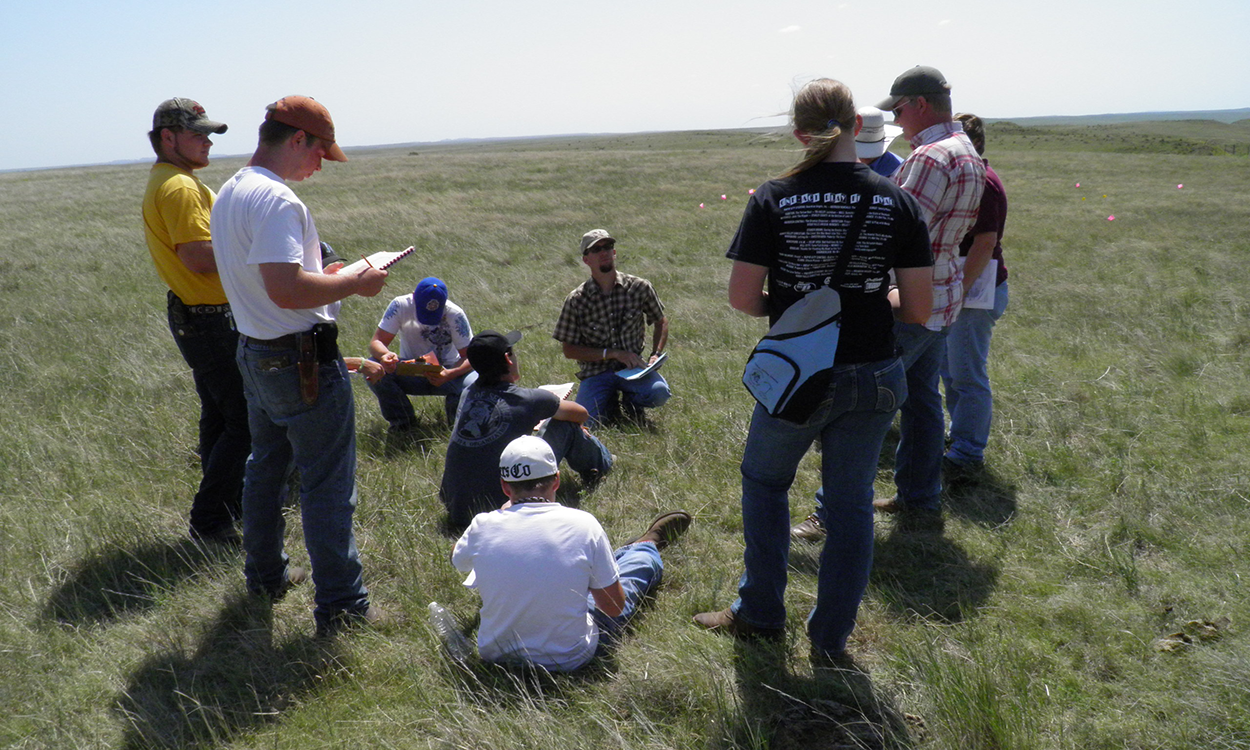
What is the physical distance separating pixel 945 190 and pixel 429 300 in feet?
11.7

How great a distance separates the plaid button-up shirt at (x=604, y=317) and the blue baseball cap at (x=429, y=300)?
0.88 meters

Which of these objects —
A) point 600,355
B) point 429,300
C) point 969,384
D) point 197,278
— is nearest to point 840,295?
point 969,384

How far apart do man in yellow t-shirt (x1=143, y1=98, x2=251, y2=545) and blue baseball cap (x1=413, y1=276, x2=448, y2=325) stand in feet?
5.91

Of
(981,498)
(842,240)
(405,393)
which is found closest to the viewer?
(842,240)

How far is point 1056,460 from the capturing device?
4887 mm

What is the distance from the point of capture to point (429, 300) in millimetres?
5605

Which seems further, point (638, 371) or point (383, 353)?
point (638, 371)

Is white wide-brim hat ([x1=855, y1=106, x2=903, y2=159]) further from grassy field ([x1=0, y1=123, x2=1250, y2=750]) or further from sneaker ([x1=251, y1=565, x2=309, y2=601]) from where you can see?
sneaker ([x1=251, y1=565, x2=309, y2=601])

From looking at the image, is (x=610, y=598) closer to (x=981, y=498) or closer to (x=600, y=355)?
(x=981, y=498)

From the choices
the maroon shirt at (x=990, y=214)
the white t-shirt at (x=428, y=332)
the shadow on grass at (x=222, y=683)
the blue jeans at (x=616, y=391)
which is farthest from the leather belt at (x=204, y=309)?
the maroon shirt at (x=990, y=214)

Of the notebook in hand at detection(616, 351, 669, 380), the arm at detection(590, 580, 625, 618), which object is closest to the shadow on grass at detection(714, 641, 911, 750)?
the arm at detection(590, 580, 625, 618)

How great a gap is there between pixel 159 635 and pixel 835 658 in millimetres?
2866

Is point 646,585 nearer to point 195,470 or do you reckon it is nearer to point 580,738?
point 580,738

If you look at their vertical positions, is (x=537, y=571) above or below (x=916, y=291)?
below
